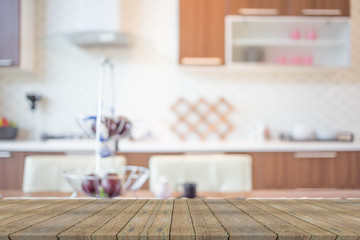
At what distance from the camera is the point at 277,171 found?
8.91 feet

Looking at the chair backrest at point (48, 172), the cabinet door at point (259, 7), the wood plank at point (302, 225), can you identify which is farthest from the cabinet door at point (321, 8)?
the wood plank at point (302, 225)

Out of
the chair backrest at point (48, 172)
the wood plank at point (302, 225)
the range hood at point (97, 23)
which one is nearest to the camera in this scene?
the wood plank at point (302, 225)

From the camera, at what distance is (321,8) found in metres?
3.00

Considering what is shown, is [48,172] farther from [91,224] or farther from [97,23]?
[97,23]

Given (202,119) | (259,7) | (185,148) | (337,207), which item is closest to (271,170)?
(185,148)

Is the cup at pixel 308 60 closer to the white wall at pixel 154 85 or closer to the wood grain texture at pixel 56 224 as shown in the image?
the white wall at pixel 154 85

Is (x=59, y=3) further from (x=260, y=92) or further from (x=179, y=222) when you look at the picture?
(x=179, y=222)

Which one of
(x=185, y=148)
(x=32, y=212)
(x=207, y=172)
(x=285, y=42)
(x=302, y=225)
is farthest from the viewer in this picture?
(x=285, y=42)

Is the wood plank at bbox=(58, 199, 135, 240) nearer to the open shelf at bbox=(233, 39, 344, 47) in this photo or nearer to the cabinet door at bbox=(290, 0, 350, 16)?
the open shelf at bbox=(233, 39, 344, 47)

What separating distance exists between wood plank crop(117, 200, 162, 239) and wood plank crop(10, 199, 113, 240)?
0.11 m

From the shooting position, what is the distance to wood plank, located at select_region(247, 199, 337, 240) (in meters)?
0.59

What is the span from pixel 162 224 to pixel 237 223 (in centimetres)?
15

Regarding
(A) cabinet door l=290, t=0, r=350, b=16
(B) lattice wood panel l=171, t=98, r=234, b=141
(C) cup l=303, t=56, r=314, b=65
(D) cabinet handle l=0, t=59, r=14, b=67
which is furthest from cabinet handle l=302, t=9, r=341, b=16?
(D) cabinet handle l=0, t=59, r=14, b=67

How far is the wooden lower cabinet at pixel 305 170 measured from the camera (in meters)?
2.71
